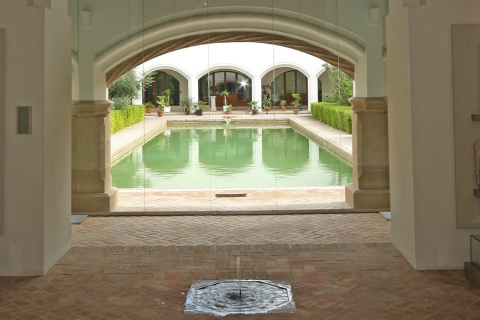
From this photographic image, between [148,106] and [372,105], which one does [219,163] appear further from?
[372,105]

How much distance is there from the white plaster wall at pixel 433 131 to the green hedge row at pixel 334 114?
A: 357 centimetres

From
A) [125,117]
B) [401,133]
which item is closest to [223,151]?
[125,117]

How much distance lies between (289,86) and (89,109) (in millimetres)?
3315

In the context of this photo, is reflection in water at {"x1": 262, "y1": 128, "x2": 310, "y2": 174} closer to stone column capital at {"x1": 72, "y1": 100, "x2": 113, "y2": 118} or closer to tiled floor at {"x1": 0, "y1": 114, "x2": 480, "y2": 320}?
tiled floor at {"x1": 0, "y1": 114, "x2": 480, "y2": 320}

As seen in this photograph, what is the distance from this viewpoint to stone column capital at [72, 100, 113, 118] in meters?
8.95

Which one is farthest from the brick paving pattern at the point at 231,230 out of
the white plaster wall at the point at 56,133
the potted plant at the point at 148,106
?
the potted plant at the point at 148,106

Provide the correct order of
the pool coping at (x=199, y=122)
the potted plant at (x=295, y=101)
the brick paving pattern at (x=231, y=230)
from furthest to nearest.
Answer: the potted plant at (x=295, y=101) < the pool coping at (x=199, y=122) < the brick paving pattern at (x=231, y=230)

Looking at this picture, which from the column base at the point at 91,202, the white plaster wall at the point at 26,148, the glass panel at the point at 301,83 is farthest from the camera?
the glass panel at the point at 301,83

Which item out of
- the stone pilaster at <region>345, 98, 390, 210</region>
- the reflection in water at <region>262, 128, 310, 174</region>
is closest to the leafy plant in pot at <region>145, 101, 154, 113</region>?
the reflection in water at <region>262, 128, 310, 174</region>

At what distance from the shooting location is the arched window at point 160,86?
9.56m

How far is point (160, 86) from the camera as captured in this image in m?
9.61

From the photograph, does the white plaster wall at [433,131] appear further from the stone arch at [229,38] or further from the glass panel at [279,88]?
the glass panel at [279,88]

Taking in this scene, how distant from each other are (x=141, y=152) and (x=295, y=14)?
3.34 meters

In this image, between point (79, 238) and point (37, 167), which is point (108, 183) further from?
point (37, 167)
